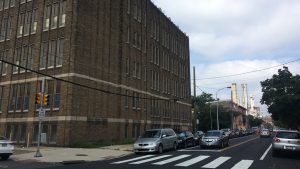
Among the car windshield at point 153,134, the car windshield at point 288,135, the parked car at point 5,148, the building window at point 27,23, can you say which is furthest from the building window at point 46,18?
the car windshield at point 288,135

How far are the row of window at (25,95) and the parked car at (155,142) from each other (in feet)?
33.4

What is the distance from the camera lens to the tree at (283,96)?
47.7 m

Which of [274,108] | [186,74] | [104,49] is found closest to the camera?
[104,49]

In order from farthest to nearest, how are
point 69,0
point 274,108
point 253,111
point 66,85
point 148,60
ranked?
point 253,111, point 274,108, point 148,60, point 69,0, point 66,85

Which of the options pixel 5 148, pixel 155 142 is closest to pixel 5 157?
pixel 5 148

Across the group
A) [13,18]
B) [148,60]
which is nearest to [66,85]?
[13,18]

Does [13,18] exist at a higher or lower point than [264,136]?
higher

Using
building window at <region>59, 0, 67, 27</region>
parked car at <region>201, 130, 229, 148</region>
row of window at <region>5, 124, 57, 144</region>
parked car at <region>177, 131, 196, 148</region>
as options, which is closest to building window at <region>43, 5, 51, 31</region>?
building window at <region>59, 0, 67, 27</region>

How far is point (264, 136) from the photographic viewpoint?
56594 mm

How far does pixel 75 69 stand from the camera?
2967 cm

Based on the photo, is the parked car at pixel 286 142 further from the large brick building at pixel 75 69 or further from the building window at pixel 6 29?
the building window at pixel 6 29

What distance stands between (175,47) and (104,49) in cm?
2596

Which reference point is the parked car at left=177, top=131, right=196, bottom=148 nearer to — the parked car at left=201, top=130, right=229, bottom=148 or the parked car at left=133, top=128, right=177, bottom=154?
the parked car at left=201, top=130, right=229, bottom=148

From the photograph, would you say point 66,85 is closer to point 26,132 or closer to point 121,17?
point 26,132
